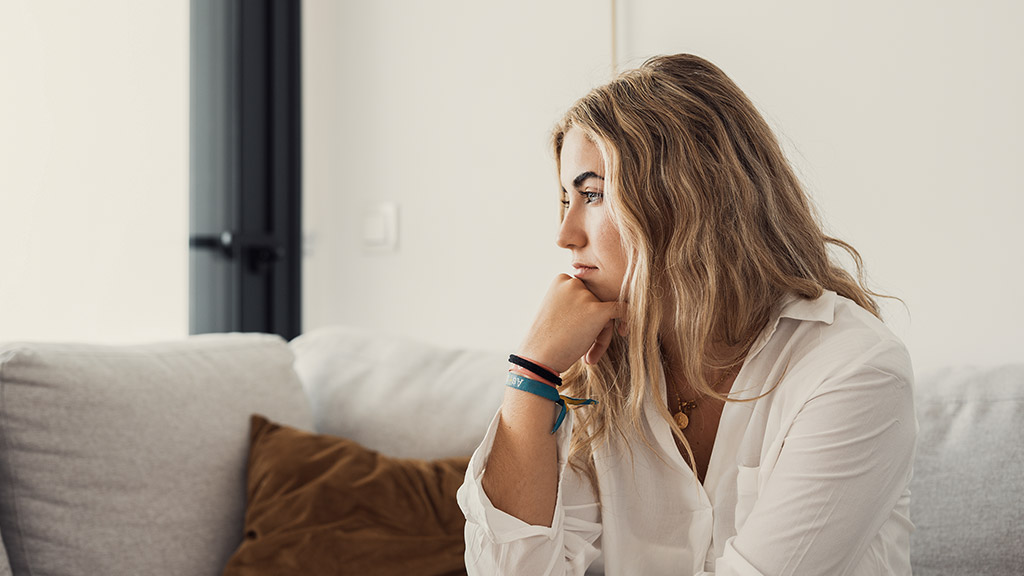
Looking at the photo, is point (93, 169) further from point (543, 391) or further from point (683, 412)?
point (683, 412)

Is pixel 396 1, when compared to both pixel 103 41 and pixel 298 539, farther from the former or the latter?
pixel 298 539

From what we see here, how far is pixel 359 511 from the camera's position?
1414 mm

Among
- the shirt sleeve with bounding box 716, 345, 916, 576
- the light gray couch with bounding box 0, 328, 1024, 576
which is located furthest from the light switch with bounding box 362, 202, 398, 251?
the shirt sleeve with bounding box 716, 345, 916, 576

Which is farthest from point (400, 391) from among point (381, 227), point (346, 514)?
point (381, 227)

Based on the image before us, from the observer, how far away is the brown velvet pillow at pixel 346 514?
1361 mm

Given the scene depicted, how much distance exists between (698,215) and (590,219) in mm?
149

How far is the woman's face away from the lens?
1.11 meters

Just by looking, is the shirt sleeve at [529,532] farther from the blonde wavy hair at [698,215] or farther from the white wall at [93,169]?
the white wall at [93,169]

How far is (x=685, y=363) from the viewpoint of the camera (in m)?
1.12

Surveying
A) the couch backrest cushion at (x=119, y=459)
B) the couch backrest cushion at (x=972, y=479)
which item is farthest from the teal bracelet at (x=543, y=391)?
the couch backrest cushion at (x=119, y=459)

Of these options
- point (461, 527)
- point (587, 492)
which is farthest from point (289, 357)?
point (587, 492)

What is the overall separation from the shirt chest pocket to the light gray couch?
0.36 m

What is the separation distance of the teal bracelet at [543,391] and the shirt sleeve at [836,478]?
291 mm

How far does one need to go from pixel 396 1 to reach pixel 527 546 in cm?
170
